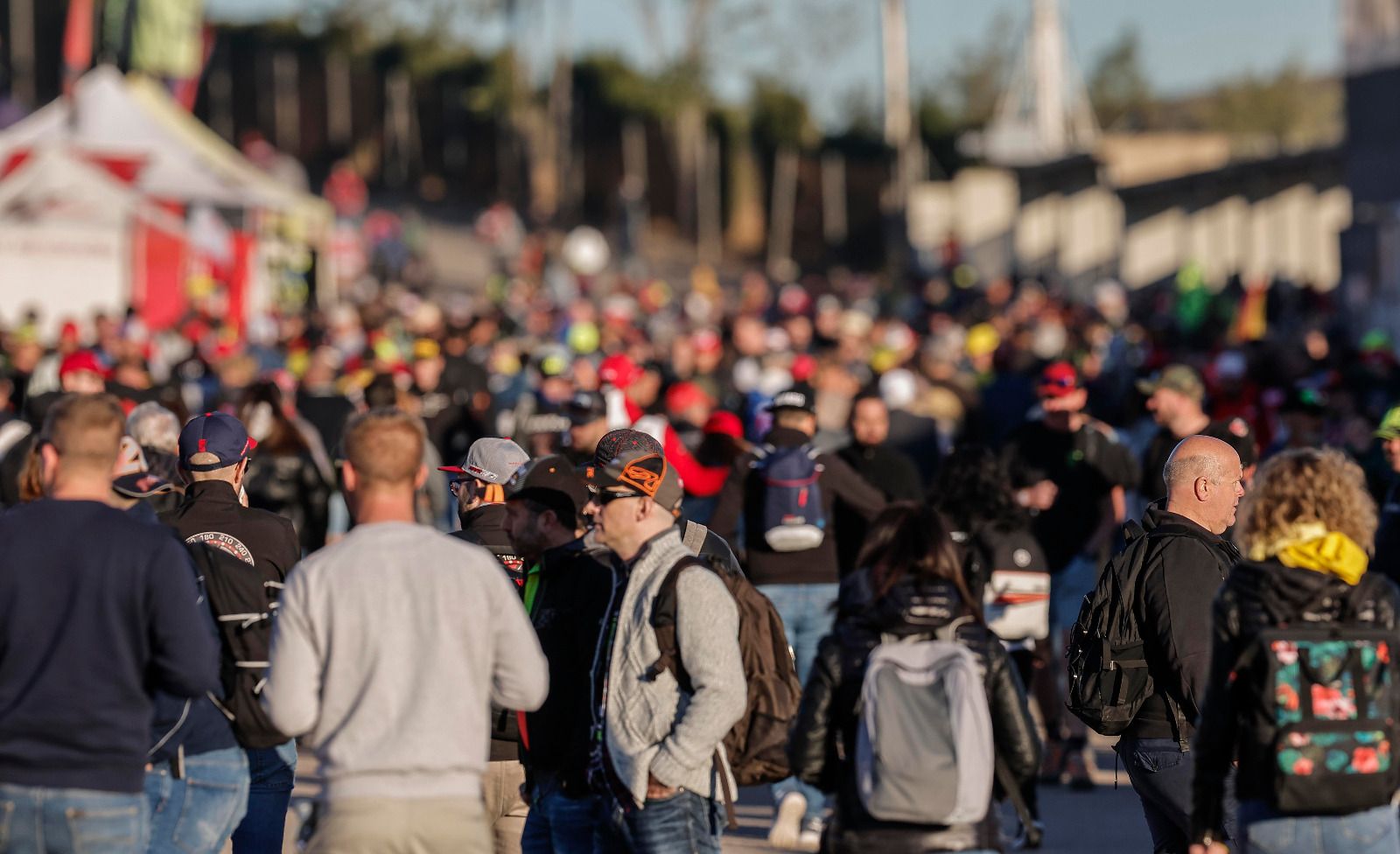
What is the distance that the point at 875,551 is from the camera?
17.0 feet

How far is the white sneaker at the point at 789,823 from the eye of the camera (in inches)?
358

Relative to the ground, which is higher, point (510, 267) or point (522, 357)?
point (510, 267)

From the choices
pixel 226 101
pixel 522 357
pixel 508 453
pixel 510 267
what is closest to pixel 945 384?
pixel 522 357

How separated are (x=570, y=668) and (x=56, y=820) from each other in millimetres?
1473

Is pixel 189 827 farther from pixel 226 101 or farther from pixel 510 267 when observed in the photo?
pixel 226 101

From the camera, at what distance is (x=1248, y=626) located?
5082mm

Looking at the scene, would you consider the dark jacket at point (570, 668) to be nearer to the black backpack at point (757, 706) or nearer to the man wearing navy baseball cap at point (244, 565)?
the black backpack at point (757, 706)

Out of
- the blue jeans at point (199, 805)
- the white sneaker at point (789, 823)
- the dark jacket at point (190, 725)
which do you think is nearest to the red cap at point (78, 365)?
the white sneaker at point (789, 823)

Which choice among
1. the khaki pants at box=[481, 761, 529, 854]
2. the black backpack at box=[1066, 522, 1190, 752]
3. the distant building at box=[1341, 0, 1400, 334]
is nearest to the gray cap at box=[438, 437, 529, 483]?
the khaki pants at box=[481, 761, 529, 854]

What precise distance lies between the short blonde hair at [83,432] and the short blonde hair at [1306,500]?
276 centimetres

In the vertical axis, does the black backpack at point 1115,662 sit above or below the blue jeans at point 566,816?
above

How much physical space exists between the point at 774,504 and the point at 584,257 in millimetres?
32784

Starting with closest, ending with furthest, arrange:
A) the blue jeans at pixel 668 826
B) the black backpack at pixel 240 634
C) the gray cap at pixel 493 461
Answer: the blue jeans at pixel 668 826 → the black backpack at pixel 240 634 → the gray cap at pixel 493 461

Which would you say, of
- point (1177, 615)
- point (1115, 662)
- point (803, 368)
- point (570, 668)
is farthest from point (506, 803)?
point (803, 368)
